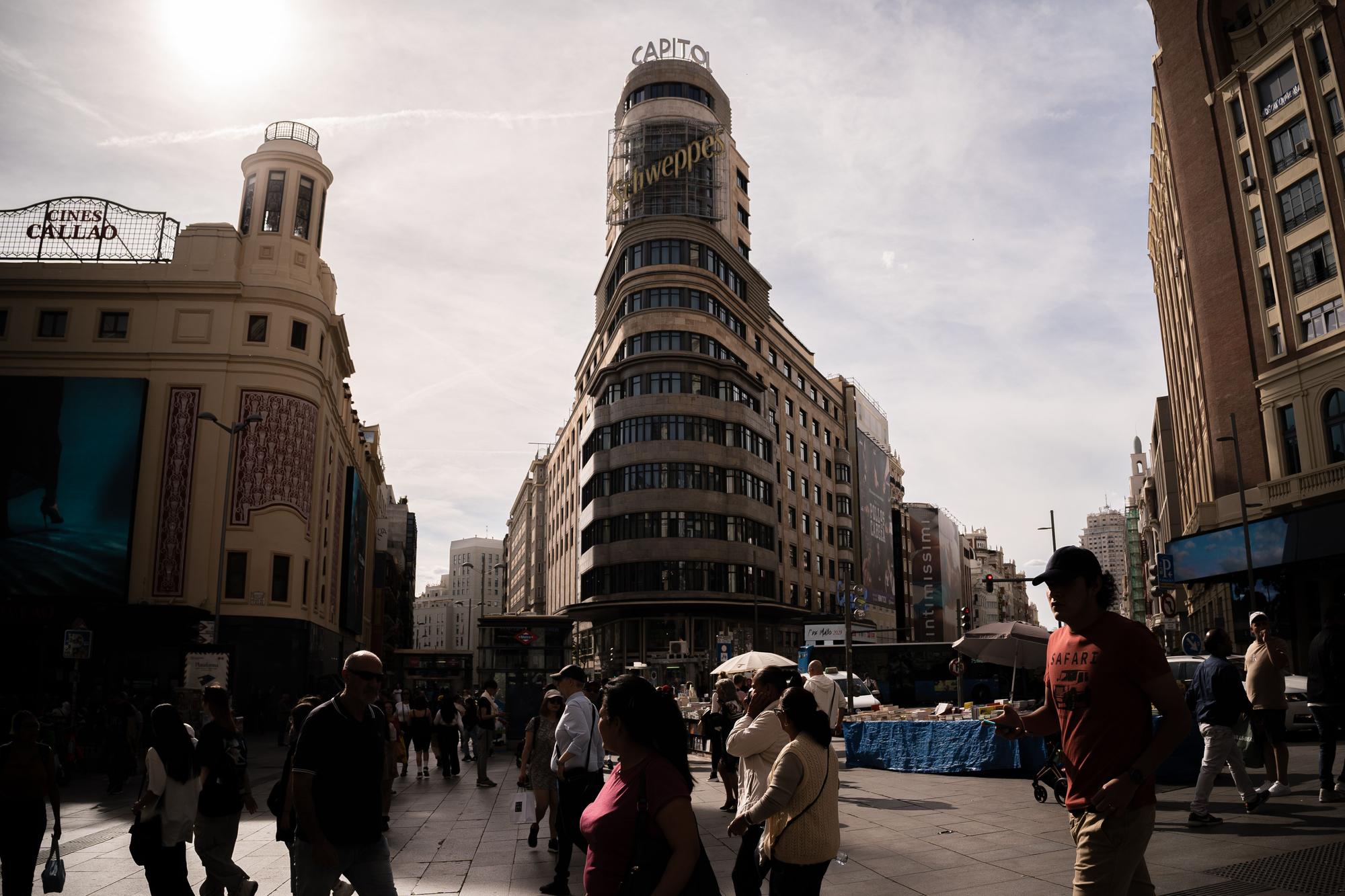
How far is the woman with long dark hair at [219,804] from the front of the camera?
6520mm

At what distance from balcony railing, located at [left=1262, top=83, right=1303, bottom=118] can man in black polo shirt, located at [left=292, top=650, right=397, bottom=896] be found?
126ft

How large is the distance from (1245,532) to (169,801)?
106 ft

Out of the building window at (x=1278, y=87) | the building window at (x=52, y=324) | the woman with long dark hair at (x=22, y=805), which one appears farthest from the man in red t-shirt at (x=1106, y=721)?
the building window at (x=52, y=324)

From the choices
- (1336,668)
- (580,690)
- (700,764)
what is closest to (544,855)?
(580,690)

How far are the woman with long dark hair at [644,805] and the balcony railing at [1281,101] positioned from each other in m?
38.4

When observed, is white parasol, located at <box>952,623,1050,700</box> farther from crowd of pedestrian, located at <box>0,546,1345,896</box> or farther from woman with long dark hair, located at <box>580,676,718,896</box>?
woman with long dark hair, located at <box>580,676,718,896</box>

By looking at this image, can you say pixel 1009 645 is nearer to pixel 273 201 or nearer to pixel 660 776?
pixel 660 776

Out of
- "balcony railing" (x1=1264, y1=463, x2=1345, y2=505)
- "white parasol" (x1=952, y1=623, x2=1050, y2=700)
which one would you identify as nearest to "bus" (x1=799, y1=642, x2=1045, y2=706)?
"balcony railing" (x1=1264, y1=463, x2=1345, y2=505)

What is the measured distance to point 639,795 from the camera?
3.50m

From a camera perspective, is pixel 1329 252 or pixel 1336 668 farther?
pixel 1329 252

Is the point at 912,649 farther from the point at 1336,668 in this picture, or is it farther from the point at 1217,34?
the point at 1336,668

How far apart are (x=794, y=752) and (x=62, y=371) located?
1698 inches

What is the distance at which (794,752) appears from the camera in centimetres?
493

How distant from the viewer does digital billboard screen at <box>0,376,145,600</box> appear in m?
36.2
